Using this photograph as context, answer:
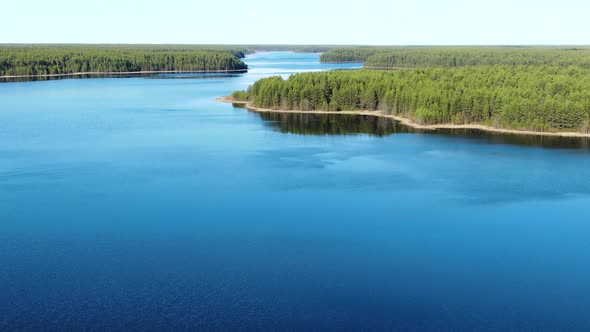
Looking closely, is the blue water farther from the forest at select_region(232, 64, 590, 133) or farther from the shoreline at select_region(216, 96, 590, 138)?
the forest at select_region(232, 64, 590, 133)

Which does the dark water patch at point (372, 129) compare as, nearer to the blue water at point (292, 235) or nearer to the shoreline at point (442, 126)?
the shoreline at point (442, 126)

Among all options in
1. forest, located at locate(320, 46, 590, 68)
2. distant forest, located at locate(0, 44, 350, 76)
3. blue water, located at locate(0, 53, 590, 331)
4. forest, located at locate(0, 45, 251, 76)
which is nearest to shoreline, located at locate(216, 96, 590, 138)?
blue water, located at locate(0, 53, 590, 331)

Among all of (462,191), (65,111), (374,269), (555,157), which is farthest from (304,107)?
(374,269)

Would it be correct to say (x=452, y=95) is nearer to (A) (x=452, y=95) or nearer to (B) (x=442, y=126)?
(A) (x=452, y=95)

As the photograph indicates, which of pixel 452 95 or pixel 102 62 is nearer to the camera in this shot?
pixel 452 95

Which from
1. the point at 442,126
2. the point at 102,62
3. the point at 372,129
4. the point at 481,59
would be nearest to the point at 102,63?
the point at 102,62

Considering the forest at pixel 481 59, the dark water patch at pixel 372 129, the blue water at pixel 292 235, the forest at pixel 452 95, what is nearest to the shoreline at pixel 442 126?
the forest at pixel 452 95

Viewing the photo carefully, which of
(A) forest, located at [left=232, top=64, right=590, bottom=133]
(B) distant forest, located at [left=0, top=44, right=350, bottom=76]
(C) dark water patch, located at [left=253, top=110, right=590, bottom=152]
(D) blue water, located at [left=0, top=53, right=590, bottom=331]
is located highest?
(B) distant forest, located at [left=0, top=44, right=350, bottom=76]
